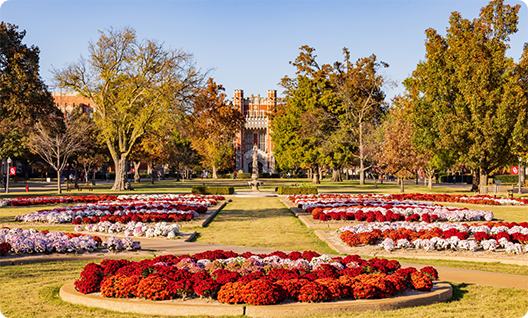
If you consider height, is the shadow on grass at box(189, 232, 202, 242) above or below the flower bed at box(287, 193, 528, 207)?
below

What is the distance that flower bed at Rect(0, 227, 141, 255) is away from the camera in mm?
9008

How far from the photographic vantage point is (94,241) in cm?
959

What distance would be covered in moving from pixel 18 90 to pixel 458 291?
35.6 m

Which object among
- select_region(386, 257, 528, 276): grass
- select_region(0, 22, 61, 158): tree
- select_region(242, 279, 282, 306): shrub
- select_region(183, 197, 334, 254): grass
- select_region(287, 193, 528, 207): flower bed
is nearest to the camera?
select_region(242, 279, 282, 306): shrub

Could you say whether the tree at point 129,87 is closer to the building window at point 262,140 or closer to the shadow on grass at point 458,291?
the shadow on grass at point 458,291

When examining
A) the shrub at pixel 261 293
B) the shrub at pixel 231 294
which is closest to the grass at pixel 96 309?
the shrub at pixel 261 293

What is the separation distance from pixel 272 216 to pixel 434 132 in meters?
22.1

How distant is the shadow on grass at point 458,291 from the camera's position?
636cm

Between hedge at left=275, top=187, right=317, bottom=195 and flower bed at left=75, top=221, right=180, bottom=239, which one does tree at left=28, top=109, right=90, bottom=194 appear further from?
flower bed at left=75, top=221, right=180, bottom=239

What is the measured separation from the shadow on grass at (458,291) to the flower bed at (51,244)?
20.8 ft

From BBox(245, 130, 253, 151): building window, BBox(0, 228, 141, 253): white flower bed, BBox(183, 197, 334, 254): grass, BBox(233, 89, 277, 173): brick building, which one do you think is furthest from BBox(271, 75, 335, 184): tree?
BBox(245, 130, 253, 151): building window

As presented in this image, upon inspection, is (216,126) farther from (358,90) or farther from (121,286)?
(121,286)

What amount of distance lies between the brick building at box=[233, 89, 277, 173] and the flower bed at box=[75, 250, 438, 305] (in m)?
82.4

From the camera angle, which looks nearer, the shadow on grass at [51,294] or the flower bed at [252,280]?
the flower bed at [252,280]
